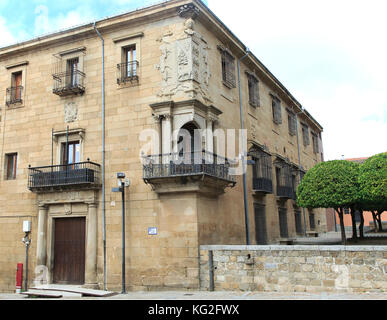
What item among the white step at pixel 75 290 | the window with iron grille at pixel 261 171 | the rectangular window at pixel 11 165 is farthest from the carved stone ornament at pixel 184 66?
the rectangular window at pixel 11 165

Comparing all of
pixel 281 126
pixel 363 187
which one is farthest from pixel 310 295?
pixel 281 126

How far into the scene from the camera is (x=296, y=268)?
11.8m

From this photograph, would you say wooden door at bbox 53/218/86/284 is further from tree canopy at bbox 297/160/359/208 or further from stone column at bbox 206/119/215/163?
tree canopy at bbox 297/160/359/208

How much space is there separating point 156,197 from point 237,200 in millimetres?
4262

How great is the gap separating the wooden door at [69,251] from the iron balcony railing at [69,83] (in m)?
5.38

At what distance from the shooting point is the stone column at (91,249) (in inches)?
553

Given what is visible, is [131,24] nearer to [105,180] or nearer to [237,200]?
[105,180]

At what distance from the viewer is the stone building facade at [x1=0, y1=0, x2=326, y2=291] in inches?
528

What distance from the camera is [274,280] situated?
11.9m

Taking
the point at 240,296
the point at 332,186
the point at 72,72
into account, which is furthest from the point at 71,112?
the point at 332,186

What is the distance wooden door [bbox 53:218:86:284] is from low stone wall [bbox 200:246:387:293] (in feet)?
16.8

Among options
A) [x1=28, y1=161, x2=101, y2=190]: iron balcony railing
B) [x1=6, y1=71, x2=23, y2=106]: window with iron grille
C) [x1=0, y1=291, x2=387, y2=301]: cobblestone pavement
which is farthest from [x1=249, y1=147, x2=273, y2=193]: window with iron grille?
[x1=6, y1=71, x2=23, y2=106]: window with iron grille

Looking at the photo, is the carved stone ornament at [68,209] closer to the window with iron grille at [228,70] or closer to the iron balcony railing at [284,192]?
the window with iron grille at [228,70]

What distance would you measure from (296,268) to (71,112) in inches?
431
